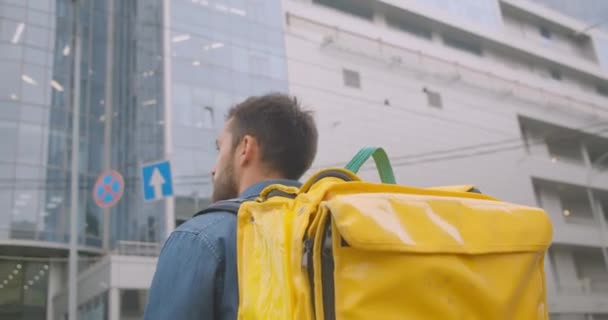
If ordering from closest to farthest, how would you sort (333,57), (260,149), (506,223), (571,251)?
1. (506,223)
2. (260,149)
3. (333,57)
4. (571,251)

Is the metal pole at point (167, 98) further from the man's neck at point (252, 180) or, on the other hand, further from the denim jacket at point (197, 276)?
the denim jacket at point (197, 276)

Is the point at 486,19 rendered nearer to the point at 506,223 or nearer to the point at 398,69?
the point at 398,69

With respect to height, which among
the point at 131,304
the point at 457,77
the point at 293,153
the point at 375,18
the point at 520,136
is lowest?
the point at 131,304

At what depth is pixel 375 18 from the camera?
28.0 m

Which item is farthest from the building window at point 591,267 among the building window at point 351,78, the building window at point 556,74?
the building window at point 351,78

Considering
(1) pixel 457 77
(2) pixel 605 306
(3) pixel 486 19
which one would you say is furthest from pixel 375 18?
(2) pixel 605 306

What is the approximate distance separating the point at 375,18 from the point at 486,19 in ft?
28.0

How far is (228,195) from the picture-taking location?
1534mm

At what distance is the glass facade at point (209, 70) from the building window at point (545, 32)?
2126 cm

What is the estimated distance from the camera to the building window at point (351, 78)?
2467cm

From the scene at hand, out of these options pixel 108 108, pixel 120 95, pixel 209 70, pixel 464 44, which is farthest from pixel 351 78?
pixel 108 108

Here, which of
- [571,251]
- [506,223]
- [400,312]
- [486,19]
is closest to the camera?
[400,312]

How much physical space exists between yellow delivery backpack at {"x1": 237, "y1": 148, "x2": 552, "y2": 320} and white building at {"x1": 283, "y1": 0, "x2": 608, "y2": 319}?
20.5m

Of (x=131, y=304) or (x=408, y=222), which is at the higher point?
(x=408, y=222)
